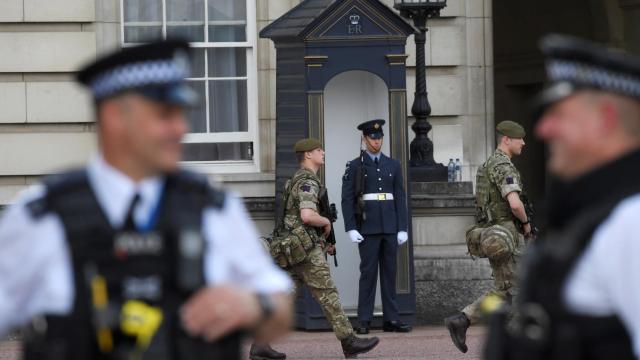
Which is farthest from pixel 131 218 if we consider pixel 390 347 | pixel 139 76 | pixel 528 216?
pixel 390 347

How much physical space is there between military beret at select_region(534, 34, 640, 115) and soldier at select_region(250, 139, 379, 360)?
7.96 meters

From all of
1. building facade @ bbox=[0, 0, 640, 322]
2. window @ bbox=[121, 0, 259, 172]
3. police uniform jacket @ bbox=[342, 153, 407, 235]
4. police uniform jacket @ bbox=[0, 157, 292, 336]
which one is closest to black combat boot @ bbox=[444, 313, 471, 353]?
police uniform jacket @ bbox=[342, 153, 407, 235]

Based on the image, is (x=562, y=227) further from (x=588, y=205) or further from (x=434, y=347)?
(x=434, y=347)

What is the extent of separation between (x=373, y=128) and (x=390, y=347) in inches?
72.9

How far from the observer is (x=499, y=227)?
12.3m

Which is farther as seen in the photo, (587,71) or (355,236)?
(355,236)

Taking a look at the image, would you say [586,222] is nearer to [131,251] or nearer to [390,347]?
[131,251]

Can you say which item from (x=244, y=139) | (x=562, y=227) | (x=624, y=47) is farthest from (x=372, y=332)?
(x=562, y=227)

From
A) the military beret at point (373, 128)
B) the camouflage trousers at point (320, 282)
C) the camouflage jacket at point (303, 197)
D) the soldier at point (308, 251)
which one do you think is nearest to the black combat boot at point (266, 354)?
the soldier at point (308, 251)

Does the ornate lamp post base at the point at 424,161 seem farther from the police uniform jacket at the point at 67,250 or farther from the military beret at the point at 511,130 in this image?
the police uniform jacket at the point at 67,250

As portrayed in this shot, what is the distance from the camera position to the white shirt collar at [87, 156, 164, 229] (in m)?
4.24

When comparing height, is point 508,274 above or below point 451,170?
below

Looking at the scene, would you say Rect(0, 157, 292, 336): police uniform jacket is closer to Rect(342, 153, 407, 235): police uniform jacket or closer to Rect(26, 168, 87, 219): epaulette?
Rect(26, 168, 87, 219): epaulette

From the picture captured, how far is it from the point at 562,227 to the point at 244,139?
1145 centimetres
